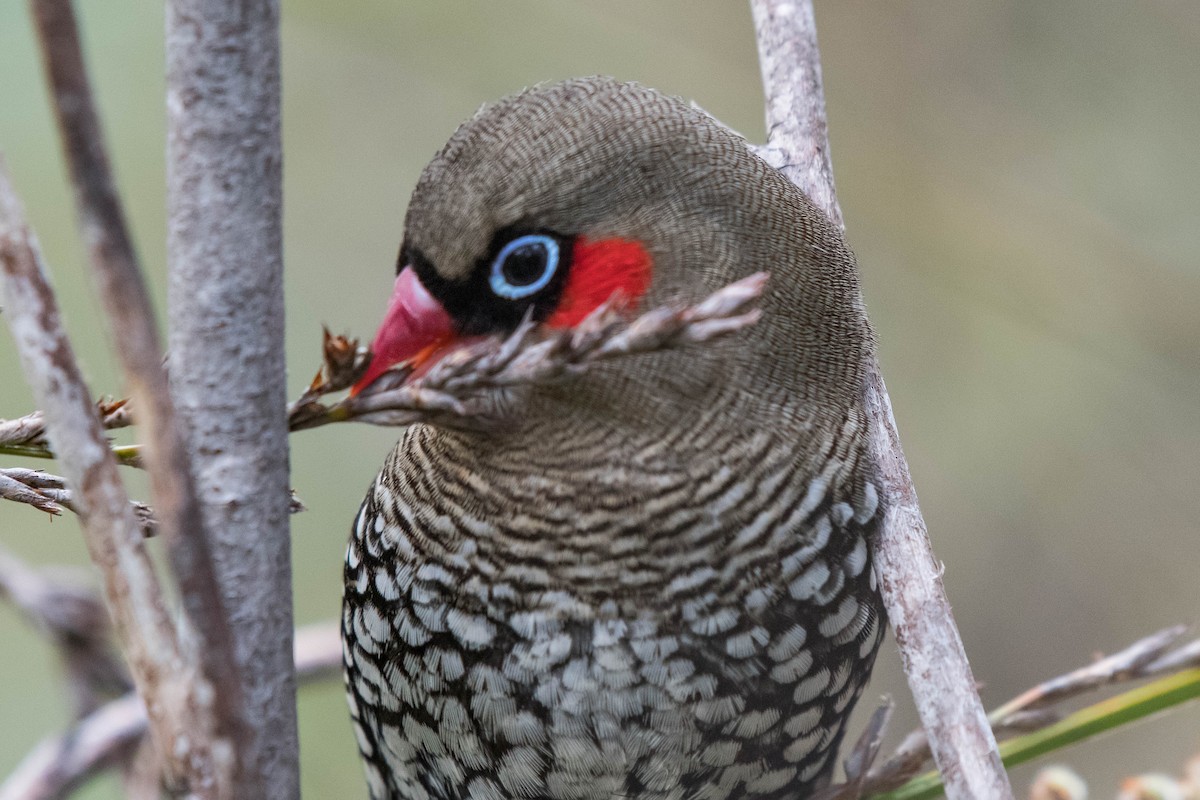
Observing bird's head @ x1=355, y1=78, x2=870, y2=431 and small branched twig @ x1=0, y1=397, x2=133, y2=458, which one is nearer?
small branched twig @ x1=0, y1=397, x2=133, y2=458

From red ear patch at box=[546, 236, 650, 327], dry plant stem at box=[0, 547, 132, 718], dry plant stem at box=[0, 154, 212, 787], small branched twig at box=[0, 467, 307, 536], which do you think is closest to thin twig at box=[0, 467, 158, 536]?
small branched twig at box=[0, 467, 307, 536]

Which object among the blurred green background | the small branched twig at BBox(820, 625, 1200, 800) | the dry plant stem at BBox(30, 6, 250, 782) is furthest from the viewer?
the blurred green background

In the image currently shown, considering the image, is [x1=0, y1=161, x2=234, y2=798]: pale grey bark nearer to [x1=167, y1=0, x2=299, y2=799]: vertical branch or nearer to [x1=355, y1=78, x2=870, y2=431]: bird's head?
[x1=167, y1=0, x2=299, y2=799]: vertical branch

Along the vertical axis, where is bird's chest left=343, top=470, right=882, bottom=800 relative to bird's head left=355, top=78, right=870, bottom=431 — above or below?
below

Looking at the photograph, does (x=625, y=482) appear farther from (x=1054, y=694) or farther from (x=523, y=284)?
(x=1054, y=694)

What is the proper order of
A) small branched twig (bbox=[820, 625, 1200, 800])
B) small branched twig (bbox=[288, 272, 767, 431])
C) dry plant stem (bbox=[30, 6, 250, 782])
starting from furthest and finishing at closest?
1. small branched twig (bbox=[820, 625, 1200, 800])
2. small branched twig (bbox=[288, 272, 767, 431])
3. dry plant stem (bbox=[30, 6, 250, 782])

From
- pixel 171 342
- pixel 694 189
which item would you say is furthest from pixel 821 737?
pixel 171 342

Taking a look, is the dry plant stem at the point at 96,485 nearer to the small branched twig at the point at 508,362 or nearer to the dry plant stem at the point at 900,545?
the small branched twig at the point at 508,362
